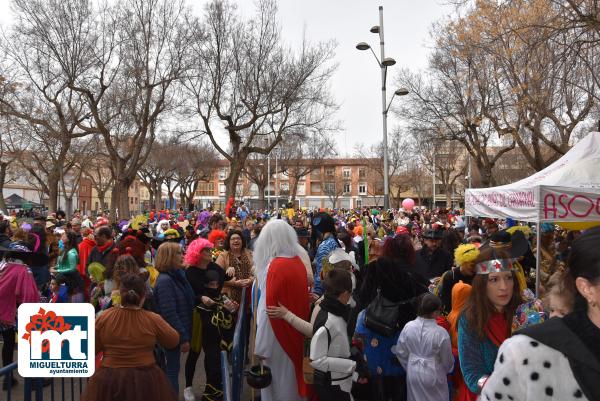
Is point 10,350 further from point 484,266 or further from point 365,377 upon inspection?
point 484,266

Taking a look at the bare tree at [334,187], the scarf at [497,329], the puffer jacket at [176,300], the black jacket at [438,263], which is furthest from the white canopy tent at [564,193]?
the bare tree at [334,187]

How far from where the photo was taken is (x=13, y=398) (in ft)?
16.7

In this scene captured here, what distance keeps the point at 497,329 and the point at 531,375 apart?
1.64m

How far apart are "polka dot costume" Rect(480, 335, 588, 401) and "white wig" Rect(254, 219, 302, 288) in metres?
2.57

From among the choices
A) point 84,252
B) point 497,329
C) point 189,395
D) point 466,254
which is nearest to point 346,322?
point 497,329

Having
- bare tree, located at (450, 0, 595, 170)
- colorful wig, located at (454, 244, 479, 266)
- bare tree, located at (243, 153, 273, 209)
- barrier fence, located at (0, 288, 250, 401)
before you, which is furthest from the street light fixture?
bare tree, located at (243, 153, 273, 209)

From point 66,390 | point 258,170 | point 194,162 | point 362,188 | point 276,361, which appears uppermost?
point 194,162

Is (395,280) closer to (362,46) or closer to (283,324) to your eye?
(283,324)

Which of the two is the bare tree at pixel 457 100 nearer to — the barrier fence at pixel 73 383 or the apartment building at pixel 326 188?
the barrier fence at pixel 73 383

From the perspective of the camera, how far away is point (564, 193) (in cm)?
620

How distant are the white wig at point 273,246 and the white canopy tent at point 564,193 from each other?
3.85 meters

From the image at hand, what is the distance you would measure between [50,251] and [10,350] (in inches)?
160

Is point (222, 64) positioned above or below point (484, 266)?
above

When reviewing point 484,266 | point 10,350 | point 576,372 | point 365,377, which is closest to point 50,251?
point 10,350
